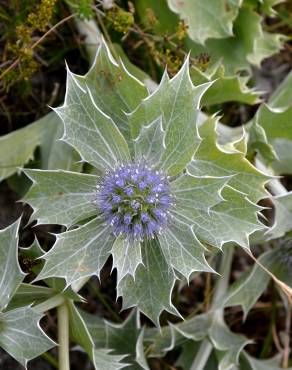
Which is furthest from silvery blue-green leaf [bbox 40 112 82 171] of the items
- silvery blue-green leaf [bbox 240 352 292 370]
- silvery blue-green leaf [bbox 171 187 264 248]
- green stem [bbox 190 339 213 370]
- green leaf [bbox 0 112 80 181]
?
silvery blue-green leaf [bbox 240 352 292 370]

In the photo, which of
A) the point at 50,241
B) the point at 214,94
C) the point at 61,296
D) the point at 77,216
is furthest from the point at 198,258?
the point at 50,241

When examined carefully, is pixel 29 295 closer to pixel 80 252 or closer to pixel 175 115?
pixel 80 252

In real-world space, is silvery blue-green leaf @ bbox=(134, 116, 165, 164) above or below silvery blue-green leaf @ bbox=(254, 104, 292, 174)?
above

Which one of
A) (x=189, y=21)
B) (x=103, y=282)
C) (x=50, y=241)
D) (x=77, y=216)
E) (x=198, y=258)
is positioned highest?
(x=189, y=21)

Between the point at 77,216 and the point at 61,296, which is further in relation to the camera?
the point at 61,296

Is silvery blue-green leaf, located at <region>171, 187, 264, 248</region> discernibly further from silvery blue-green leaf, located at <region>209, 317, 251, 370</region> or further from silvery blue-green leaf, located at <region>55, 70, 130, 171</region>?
silvery blue-green leaf, located at <region>209, 317, 251, 370</region>

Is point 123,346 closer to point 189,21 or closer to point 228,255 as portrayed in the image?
point 228,255

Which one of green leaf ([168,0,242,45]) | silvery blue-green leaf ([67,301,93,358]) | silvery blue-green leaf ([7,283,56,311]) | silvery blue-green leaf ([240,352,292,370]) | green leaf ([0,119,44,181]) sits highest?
green leaf ([168,0,242,45])
